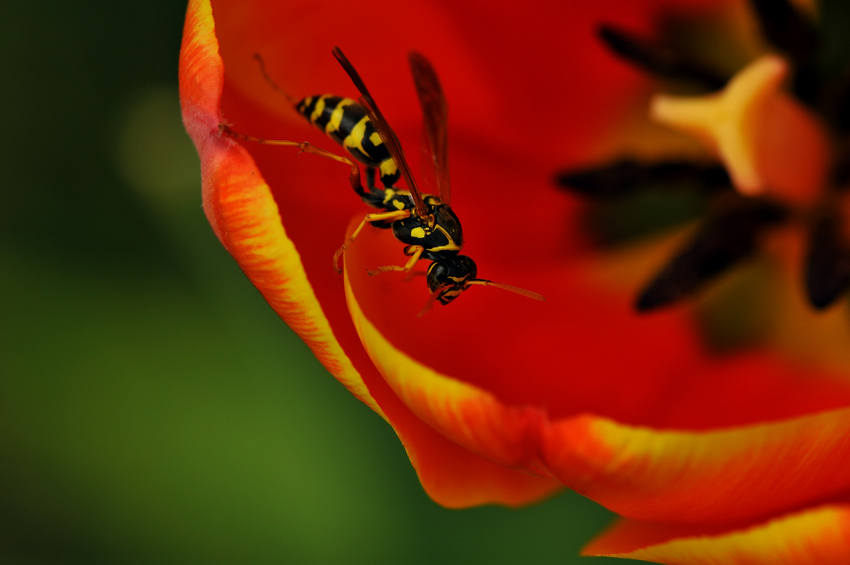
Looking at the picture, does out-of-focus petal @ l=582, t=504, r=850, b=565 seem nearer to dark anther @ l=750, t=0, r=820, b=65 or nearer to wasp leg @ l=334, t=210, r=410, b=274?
wasp leg @ l=334, t=210, r=410, b=274

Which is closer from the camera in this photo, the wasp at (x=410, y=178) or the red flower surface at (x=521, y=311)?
the red flower surface at (x=521, y=311)

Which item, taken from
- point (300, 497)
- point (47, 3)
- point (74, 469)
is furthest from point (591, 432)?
point (47, 3)

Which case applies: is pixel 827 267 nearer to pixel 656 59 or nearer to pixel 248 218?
pixel 656 59

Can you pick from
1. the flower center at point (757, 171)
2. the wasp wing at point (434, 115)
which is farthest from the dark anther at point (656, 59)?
the wasp wing at point (434, 115)

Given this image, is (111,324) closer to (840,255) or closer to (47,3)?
(47,3)

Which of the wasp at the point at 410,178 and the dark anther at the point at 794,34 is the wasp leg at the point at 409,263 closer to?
the wasp at the point at 410,178

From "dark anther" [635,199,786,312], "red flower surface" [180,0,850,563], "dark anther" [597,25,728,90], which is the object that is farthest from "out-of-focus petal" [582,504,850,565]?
"dark anther" [597,25,728,90]
